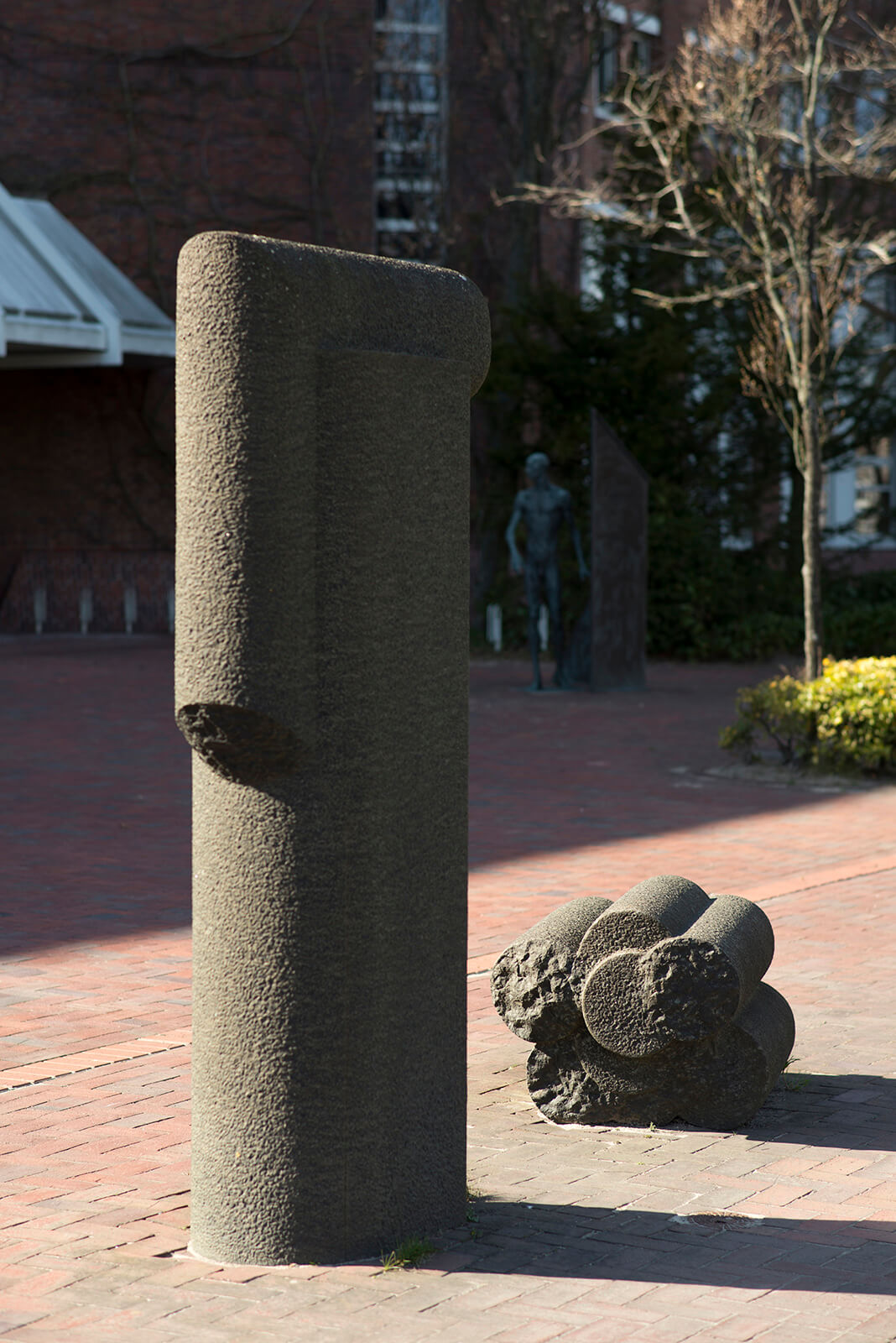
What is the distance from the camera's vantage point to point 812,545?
1284cm

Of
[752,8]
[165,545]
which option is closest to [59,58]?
[165,545]

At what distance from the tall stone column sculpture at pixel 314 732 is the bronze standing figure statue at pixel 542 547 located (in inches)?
506

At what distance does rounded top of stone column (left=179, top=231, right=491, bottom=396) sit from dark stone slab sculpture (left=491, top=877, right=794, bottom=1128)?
1.58 m

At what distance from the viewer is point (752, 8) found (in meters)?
13.7

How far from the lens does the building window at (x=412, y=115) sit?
2520 centimetres

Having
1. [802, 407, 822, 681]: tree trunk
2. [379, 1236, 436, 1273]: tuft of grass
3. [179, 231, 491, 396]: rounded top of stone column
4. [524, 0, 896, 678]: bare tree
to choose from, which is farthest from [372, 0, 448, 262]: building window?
[379, 1236, 436, 1273]: tuft of grass

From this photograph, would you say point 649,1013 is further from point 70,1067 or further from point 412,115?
point 412,115

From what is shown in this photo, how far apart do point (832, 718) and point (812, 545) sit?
1.47 m

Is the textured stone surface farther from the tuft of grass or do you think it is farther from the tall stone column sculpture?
the tuft of grass

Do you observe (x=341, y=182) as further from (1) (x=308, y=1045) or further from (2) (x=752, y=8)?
(1) (x=308, y=1045)

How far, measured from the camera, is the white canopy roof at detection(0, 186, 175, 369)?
21.4 m

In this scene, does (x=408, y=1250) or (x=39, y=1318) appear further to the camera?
(x=408, y=1250)

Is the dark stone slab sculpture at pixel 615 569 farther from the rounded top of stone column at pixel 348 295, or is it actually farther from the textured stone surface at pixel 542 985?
the rounded top of stone column at pixel 348 295

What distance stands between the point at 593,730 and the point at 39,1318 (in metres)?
11.3
